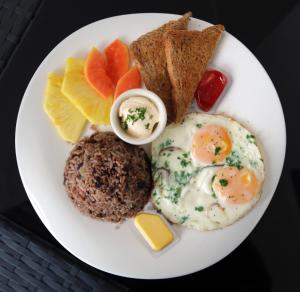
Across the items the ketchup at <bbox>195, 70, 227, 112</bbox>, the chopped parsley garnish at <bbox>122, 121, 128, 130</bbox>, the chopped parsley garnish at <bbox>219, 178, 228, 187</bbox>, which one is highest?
the ketchup at <bbox>195, 70, 227, 112</bbox>

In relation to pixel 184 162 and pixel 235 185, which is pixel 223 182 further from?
pixel 184 162

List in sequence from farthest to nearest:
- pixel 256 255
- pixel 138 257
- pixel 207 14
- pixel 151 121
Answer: pixel 207 14
pixel 256 255
pixel 138 257
pixel 151 121

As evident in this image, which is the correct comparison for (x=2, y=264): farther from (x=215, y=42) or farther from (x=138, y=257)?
(x=215, y=42)

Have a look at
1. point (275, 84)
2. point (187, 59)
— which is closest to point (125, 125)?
point (187, 59)

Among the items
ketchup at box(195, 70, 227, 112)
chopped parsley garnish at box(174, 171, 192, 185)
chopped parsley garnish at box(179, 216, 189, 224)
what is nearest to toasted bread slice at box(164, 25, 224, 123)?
ketchup at box(195, 70, 227, 112)

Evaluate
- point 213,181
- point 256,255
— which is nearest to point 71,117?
point 213,181

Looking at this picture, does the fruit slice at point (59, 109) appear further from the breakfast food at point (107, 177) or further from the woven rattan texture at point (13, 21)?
the woven rattan texture at point (13, 21)

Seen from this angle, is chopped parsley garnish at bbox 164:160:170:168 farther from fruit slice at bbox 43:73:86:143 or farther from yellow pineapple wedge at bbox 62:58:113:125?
fruit slice at bbox 43:73:86:143
